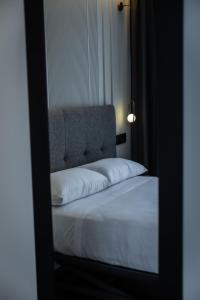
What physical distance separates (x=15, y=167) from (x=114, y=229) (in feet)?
1.69

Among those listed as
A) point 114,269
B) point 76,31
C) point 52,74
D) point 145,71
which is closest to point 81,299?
point 114,269

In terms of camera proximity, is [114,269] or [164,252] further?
[114,269]

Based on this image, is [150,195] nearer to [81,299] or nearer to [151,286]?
[151,286]

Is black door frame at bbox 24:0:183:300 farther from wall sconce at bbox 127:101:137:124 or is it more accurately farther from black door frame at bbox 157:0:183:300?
wall sconce at bbox 127:101:137:124

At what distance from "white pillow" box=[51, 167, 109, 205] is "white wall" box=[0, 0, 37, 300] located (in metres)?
0.30

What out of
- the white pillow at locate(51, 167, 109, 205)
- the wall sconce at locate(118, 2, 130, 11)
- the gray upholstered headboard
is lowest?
the white pillow at locate(51, 167, 109, 205)

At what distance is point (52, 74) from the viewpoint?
5.54 ft

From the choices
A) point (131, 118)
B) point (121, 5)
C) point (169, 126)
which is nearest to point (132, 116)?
point (131, 118)

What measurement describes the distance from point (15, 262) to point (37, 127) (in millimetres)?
508

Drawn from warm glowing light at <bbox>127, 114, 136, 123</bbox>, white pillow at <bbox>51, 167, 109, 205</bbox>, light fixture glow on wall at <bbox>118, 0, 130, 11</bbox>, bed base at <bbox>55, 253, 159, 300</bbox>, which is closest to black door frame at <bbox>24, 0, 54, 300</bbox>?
bed base at <bbox>55, 253, 159, 300</bbox>

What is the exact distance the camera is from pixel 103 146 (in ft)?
6.95
